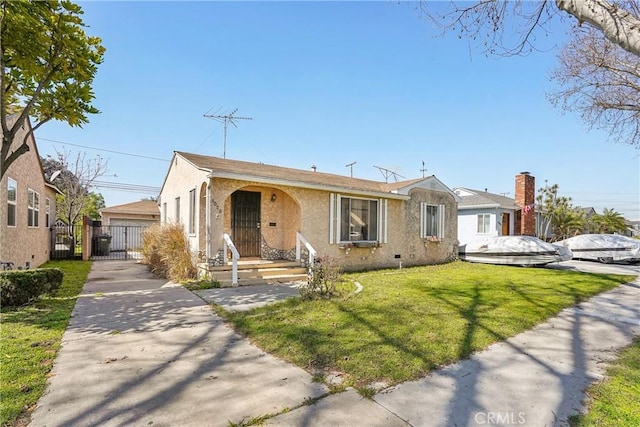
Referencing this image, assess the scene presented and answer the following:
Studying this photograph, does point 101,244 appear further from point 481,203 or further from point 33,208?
point 481,203

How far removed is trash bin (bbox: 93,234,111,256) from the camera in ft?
56.6

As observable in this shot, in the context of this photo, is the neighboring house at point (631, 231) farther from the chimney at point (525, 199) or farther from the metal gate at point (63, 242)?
the metal gate at point (63, 242)

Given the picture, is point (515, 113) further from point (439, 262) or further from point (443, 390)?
point (443, 390)

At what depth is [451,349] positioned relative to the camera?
4.18 metres

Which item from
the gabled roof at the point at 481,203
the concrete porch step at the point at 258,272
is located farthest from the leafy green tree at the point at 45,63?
the gabled roof at the point at 481,203

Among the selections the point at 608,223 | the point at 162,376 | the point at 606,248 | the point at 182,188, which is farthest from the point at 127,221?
the point at 608,223

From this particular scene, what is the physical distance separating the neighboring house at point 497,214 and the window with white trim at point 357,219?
30.5ft

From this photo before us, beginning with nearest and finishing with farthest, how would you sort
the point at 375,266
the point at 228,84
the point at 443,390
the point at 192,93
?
the point at 443,390 → the point at 375,266 → the point at 228,84 → the point at 192,93

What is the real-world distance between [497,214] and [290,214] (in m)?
14.4

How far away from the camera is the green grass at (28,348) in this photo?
2871 mm

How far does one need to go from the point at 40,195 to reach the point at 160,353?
13.4 m

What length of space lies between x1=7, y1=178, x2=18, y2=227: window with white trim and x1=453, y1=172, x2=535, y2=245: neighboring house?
20.5 m

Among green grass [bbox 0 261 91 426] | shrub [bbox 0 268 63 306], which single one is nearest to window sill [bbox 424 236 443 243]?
green grass [bbox 0 261 91 426]

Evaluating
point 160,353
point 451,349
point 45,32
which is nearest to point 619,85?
point 451,349
